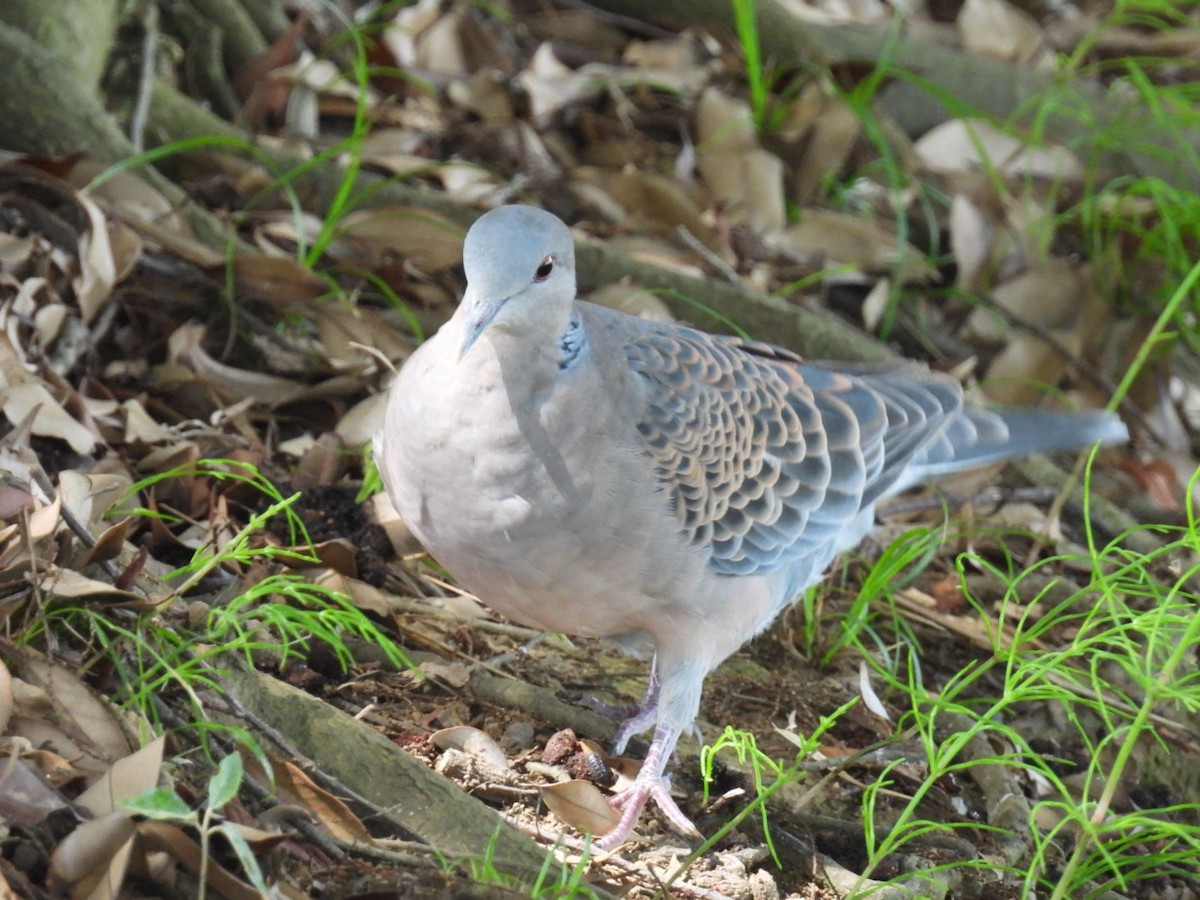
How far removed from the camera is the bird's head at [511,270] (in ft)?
8.82

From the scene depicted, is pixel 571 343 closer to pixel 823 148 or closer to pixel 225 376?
pixel 225 376

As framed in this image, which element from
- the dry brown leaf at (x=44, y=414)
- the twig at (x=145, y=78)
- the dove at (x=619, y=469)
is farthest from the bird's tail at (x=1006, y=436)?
the twig at (x=145, y=78)

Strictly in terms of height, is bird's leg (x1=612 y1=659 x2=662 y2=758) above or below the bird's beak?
below

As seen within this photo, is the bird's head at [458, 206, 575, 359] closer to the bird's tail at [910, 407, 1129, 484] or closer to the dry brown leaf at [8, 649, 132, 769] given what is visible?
the dry brown leaf at [8, 649, 132, 769]

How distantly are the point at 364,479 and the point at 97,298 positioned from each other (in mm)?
860

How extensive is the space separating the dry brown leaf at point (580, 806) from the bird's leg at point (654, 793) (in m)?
0.03

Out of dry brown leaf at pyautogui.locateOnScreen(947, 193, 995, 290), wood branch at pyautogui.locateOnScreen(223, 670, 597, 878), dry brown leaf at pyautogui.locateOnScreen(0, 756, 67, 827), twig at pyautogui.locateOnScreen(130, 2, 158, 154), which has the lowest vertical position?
dry brown leaf at pyautogui.locateOnScreen(947, 193, 995, 290)

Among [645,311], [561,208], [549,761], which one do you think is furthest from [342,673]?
[561,208]

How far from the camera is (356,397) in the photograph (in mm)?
4133

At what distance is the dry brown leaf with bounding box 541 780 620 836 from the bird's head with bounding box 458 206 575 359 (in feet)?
2.96

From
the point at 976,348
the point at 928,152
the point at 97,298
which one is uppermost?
the point at 97,298

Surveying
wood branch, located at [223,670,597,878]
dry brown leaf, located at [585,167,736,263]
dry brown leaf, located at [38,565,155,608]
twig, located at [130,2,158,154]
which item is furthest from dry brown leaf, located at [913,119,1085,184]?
dry brown leaf, located at [38,565,155,608]

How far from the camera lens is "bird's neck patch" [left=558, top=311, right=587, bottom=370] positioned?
291 centimetres

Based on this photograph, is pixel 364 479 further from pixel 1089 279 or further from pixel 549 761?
pixel 1089 279
